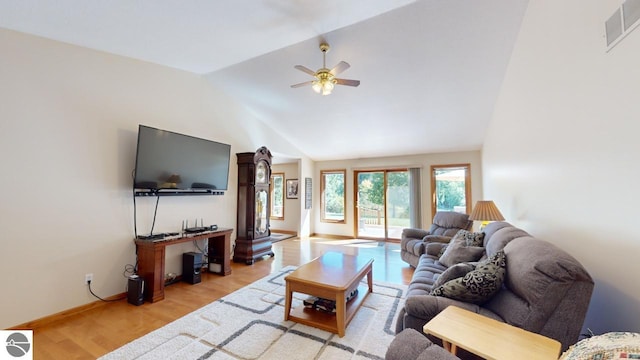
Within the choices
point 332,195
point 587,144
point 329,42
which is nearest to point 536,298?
point 587,144

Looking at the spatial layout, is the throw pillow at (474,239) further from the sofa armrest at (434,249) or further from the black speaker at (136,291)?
the black speaker at (136,291)

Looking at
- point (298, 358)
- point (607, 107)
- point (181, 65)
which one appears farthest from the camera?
point (181, 65)

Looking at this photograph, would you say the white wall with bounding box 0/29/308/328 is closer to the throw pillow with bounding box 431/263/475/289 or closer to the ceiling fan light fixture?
the ceiling fan light fixture

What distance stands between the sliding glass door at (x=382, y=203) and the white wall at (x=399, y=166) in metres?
0.19

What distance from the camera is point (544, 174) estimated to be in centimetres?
213

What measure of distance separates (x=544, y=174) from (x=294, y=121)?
408 cm

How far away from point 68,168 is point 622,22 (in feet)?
→ 14.5

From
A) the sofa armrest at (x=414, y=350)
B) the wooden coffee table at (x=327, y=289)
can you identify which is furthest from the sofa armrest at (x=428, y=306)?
the wooden coffee table at (x=327, y=289)

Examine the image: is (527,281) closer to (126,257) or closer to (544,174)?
(544,174)

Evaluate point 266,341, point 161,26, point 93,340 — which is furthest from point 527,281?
point 161,26

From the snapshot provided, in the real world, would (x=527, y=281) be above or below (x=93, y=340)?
above

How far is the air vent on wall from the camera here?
1.08 metres

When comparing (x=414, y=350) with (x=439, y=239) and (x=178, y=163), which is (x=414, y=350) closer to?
(x=439, y=239)

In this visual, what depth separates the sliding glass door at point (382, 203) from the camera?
640 centimetres
